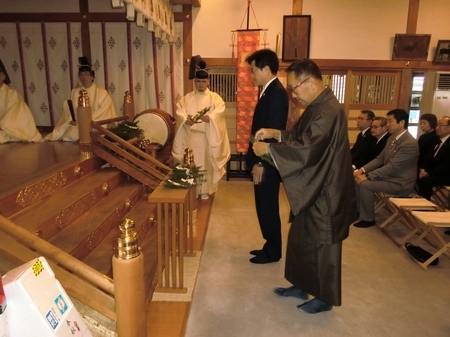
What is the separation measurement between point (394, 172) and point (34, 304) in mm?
3858

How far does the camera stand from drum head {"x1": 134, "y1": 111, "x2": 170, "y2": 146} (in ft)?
17.2

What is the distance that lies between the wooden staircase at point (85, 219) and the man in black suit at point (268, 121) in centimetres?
99

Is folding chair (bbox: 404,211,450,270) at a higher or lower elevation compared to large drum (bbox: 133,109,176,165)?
lower

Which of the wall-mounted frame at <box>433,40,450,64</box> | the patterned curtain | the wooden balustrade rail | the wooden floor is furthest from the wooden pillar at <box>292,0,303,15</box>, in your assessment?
the wooden balustrade rail

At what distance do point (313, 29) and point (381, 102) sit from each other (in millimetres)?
1712

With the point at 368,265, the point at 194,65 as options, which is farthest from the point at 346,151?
the point at 194,65

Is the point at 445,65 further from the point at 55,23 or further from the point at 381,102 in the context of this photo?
the point at 55,23

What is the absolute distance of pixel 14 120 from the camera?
15.9 feet

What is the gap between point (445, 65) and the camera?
5988mm

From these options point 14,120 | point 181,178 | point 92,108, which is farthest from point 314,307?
point 14,120

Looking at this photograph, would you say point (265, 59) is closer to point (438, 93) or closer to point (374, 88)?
point (374, 88)

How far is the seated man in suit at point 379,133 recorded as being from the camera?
461cm

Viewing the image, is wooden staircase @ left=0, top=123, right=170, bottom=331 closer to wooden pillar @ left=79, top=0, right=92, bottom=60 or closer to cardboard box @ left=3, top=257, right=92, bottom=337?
cardboard box @ left=3, top=257, right=92, bottom=337

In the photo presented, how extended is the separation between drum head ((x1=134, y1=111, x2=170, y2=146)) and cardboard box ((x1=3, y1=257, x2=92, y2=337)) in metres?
4.22
